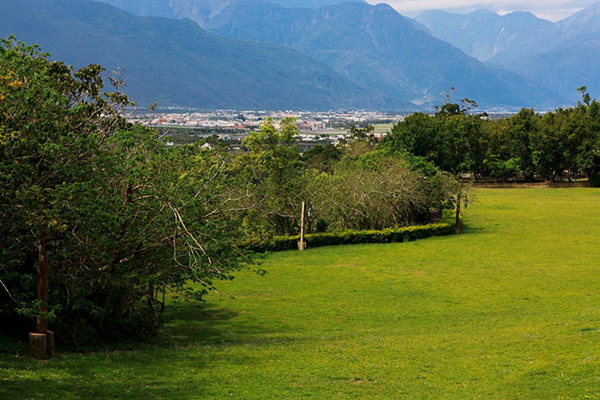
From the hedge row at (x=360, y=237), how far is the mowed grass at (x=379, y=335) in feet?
3.36

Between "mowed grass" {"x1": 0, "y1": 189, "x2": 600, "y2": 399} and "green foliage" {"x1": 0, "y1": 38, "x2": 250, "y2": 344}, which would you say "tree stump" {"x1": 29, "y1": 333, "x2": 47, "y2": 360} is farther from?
"green foliage" {"x1": 0, "y1": 38, "x2": 250, "y2": 344}

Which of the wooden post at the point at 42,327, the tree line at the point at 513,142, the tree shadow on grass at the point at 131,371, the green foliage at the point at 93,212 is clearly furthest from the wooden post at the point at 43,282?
the tree line at the point at 513,142

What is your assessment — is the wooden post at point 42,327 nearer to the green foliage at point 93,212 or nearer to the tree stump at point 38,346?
the tree stump at point 38,346

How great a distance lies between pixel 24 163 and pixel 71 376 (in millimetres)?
4099

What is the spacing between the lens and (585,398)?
10820 mm

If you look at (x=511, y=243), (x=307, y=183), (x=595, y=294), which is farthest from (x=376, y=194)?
(x=595, y=294)

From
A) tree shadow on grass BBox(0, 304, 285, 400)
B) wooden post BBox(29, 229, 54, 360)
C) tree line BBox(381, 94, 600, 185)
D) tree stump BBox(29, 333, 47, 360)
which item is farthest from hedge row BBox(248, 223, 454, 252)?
tree line BBox(381, 94, 600, 185)

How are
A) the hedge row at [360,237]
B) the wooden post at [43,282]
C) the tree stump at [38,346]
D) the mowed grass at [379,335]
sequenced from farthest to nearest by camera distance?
the hedge row at [360,237], the wooden post at [43,282], the tree stump at [38,346], the mowed grass at [379,335]

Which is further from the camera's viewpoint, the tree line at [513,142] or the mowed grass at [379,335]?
the tree line at [513,142]

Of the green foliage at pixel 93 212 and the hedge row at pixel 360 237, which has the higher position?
the green foliage at pixel 93 212

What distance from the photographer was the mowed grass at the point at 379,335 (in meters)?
12.0

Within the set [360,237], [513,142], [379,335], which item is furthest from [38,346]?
[513,142]

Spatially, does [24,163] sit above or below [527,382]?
above

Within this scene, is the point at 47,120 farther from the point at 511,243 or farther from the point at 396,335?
the point at 511,243
